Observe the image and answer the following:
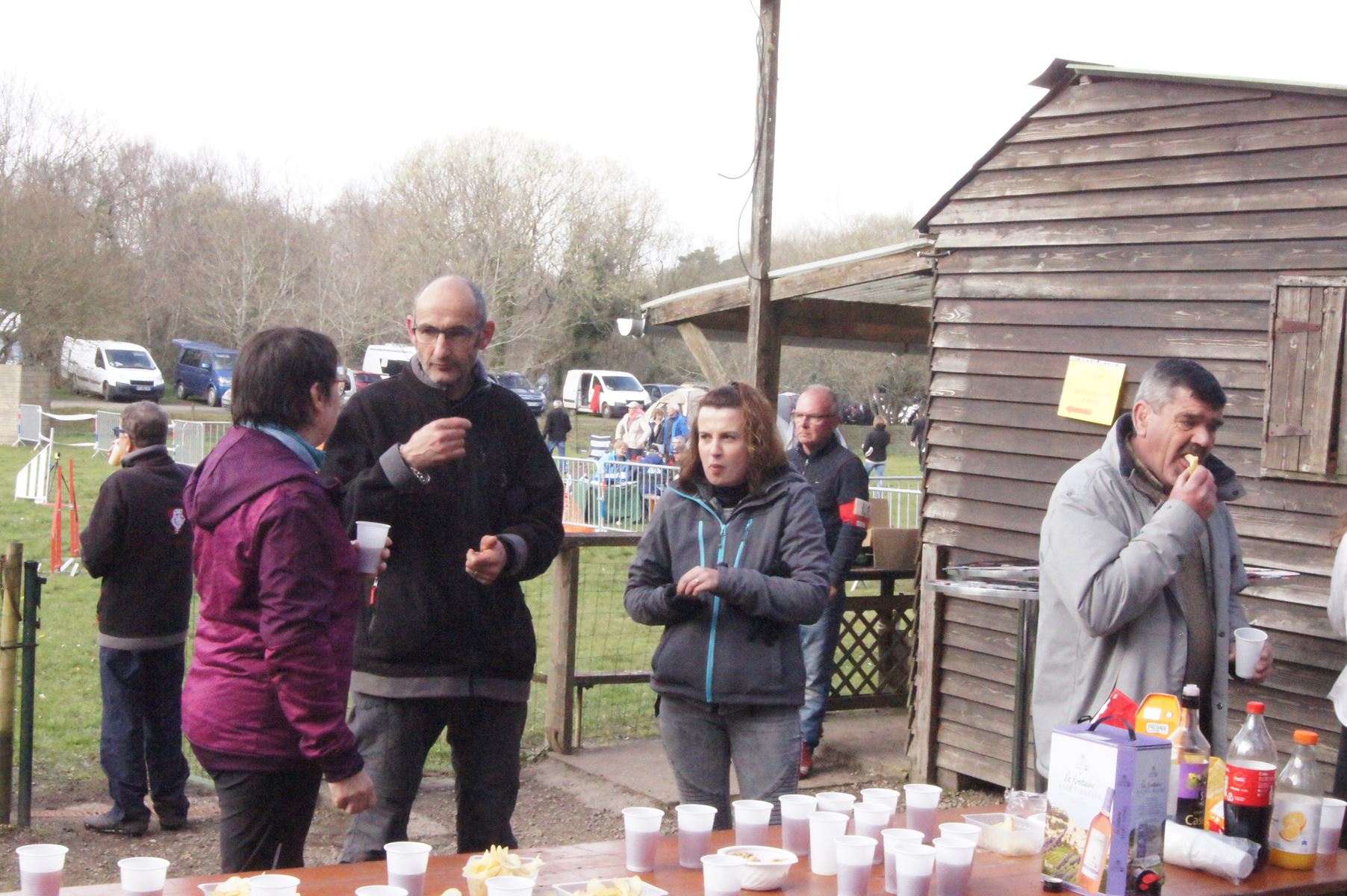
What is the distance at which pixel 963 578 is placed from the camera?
4.88m

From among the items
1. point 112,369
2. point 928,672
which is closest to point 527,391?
point 112,369

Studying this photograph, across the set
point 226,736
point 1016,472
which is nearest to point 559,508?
point 226,736

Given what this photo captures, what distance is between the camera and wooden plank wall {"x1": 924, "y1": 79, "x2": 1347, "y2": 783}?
18.1 feet

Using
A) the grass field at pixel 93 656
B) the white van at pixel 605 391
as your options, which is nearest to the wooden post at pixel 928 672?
the grass field at pixel 93 656

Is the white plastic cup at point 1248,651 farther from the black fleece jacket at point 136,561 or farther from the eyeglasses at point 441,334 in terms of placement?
the black fleece jacket at point 136,561

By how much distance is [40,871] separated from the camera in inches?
83.0

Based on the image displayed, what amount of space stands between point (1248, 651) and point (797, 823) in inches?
57.4

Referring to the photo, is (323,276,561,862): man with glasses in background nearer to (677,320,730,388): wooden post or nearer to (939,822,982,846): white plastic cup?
(939,822,982,846): white plastic cup

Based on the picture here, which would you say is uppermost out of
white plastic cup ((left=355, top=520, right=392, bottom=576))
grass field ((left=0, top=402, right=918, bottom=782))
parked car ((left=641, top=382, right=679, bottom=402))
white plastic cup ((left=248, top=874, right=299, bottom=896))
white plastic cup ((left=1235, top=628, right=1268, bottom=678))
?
parked car ((left=641, top=382, right=679, bottom=402))

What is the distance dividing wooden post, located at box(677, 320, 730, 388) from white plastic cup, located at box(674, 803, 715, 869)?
5.29m

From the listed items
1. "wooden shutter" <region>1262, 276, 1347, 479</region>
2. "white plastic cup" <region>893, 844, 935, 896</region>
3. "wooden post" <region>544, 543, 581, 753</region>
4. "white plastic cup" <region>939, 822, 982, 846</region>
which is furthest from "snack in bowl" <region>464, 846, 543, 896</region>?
"wooden post" <region>544, 543, 581, 753</region>

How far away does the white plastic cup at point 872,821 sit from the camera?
2586 millimetres

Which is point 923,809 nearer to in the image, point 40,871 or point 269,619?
point 269,619

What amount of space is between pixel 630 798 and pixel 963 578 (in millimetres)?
2408
